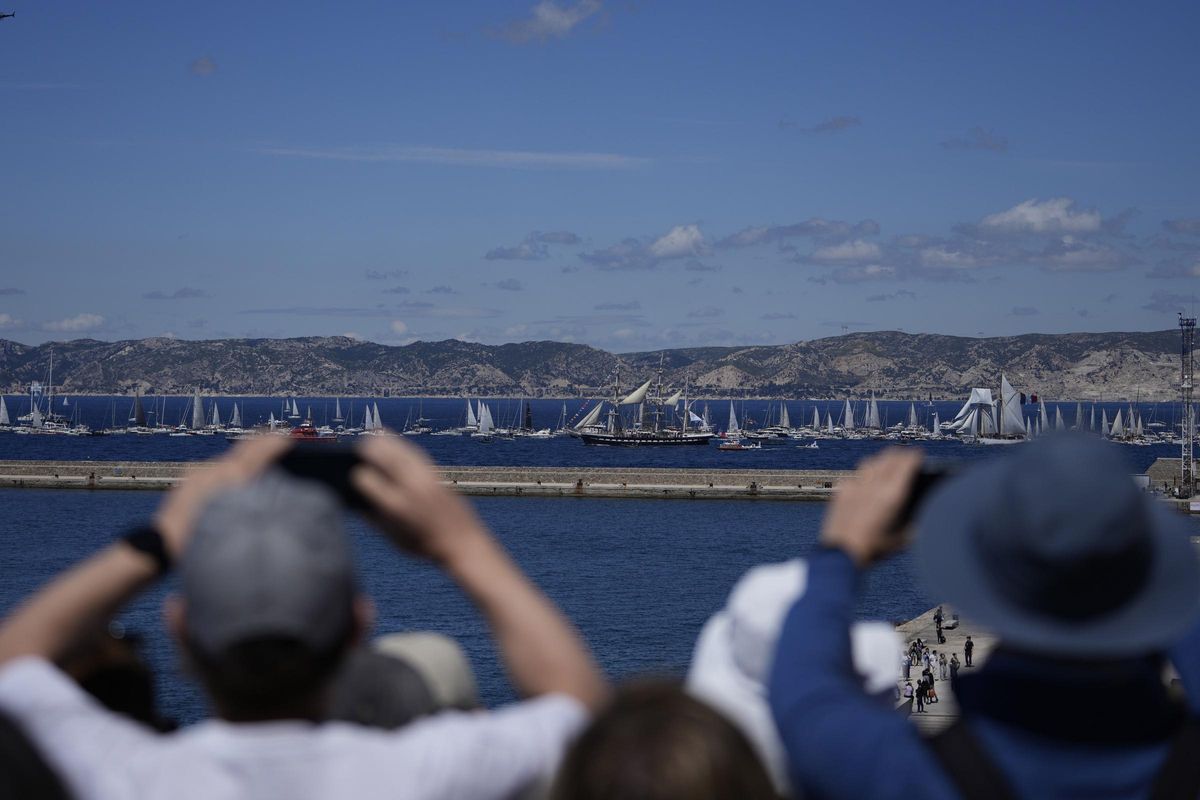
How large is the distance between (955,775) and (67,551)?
2409 inches

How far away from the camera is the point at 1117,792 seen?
1824mm

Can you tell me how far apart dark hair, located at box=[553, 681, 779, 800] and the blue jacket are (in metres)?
0.23

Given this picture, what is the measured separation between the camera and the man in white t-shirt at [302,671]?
5.82 feet

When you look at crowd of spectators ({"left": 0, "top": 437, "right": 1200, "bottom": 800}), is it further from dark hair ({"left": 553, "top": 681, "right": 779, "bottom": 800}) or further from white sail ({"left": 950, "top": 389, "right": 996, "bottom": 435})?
white sail ({"left": 950, "top": 389, "right": 996, "bottom": 435})

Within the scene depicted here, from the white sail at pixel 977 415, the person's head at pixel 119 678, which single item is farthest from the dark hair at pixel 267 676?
the white sail at pixel 977 415

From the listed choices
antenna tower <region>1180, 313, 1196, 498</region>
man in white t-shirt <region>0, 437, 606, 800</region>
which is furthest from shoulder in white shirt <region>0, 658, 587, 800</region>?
antenna tower <region>1180, 313, 1196, 498</region>

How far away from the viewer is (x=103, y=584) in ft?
6.42

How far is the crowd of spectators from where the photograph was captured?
1.75 meters

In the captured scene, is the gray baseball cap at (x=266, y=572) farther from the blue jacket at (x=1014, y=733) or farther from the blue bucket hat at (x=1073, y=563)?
the blue bucket hat at (x=1073, y=563)

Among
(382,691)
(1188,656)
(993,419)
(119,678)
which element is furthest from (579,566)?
(993,419)

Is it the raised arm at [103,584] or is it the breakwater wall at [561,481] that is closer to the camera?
the raised arm at [103,584]

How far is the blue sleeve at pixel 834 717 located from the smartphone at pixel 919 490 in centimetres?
13

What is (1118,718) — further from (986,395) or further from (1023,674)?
(986,395)

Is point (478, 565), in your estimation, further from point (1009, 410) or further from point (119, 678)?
point (1009, 410)
